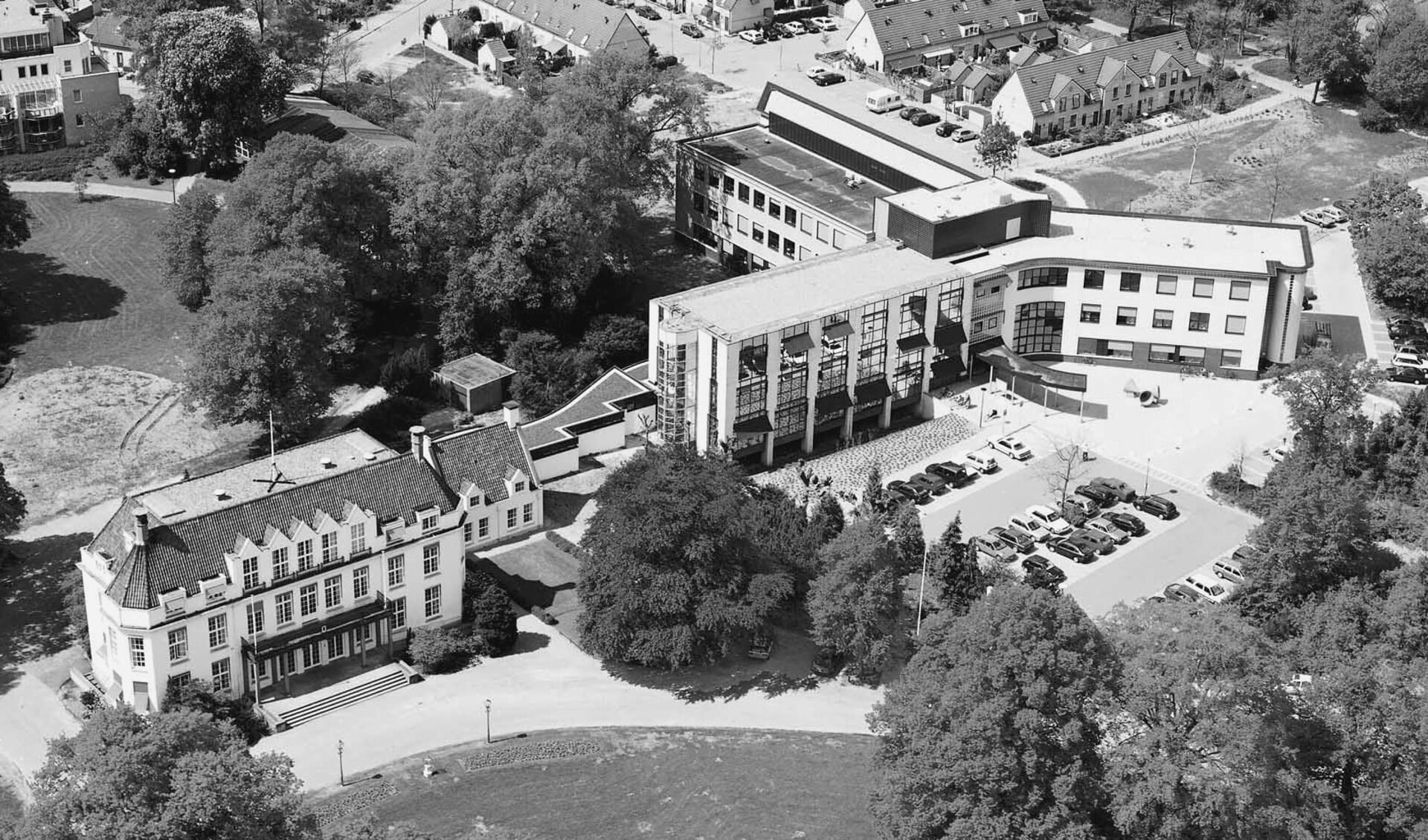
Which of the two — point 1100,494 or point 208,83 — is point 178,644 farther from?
point 208,83

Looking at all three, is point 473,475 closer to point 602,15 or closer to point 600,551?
point 600,551

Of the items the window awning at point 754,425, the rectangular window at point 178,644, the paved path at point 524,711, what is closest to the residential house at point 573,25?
the window awning at point 754,425

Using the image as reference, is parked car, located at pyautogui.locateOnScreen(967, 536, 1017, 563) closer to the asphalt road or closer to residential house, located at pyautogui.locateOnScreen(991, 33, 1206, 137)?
the asphalt road

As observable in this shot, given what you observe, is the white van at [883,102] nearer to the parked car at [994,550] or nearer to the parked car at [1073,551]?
the parked car at [994,550]

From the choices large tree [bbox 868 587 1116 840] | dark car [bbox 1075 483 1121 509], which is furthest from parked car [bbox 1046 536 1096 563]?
large tree [bbox 868 587 1116 840]

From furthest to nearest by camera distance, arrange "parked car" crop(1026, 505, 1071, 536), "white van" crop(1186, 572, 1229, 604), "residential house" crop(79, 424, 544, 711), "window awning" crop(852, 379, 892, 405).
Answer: "window awning" crop(852, 379, 892, 405) < "parked car" crop(1026, 505, 1071, 536) < "white van" crop(1186, 572, 1229, 604) < "residential house" crop(79, 424, 544, 711)
